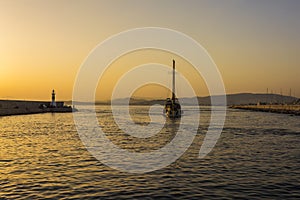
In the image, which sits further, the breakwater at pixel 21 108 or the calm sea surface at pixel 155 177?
the breakwater at pixel 21 108

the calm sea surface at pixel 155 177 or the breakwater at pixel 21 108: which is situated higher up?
the breakwater at pixel 21 108

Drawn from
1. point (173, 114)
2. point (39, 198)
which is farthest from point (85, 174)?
point (173, 114)

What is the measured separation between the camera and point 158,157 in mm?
28578

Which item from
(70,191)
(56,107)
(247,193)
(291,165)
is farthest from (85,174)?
(56,107)

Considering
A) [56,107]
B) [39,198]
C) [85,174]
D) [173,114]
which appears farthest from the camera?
[56,107]

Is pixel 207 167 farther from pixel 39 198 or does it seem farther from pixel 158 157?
pixel 39 198

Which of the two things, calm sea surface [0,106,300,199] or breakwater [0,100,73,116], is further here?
breakwater [0,100,73,116]

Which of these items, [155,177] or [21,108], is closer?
[155,177]

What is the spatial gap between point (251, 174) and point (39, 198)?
520 inches

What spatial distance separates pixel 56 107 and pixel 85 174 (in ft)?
454

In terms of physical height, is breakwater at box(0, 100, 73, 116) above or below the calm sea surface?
above

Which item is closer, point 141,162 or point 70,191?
point 70,191

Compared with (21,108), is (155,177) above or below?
below

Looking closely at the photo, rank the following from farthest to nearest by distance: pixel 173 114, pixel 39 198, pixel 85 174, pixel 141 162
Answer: pixel 173 114, pixel 141 162, pixel 85 174, pixel 39 198
